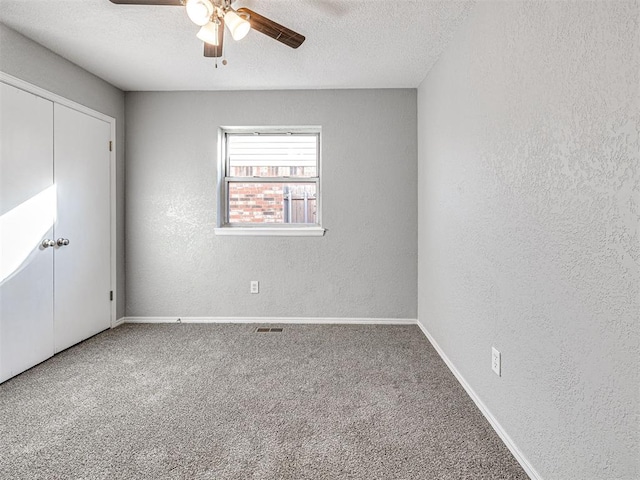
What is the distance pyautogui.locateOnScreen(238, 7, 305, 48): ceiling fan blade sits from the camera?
171cm

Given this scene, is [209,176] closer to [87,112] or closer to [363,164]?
[87,112]

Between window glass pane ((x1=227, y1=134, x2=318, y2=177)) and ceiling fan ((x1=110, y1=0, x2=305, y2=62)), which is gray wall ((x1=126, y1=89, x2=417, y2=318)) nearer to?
window glass pane ((x1=227, y1=134, x2=318, y2=177))

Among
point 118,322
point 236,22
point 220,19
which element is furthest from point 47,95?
point 118,322

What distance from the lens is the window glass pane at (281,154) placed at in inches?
145

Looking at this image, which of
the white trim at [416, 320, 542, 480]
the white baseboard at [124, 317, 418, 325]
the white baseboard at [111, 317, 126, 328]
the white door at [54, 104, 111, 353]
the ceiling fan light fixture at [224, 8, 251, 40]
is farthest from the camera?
the white baseboard at [124, 317, 418, 325]

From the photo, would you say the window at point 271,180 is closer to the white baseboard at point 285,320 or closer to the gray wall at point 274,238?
the gray wall at point 274,238

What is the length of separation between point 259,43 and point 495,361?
256cm

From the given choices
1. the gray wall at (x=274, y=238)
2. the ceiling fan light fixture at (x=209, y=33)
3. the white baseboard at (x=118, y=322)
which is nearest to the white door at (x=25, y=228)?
the white baseboard at (x=118, y=322)

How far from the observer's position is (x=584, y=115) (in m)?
1.11

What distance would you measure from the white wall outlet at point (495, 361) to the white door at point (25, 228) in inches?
119

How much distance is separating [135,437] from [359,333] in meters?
2.00

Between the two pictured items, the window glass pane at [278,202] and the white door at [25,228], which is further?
the window glass pane at [278,202]

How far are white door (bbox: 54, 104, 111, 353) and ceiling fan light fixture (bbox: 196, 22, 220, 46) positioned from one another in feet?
5.56

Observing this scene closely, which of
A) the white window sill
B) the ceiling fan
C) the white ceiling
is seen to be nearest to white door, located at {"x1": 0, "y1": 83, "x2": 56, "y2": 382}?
the white ceiling
